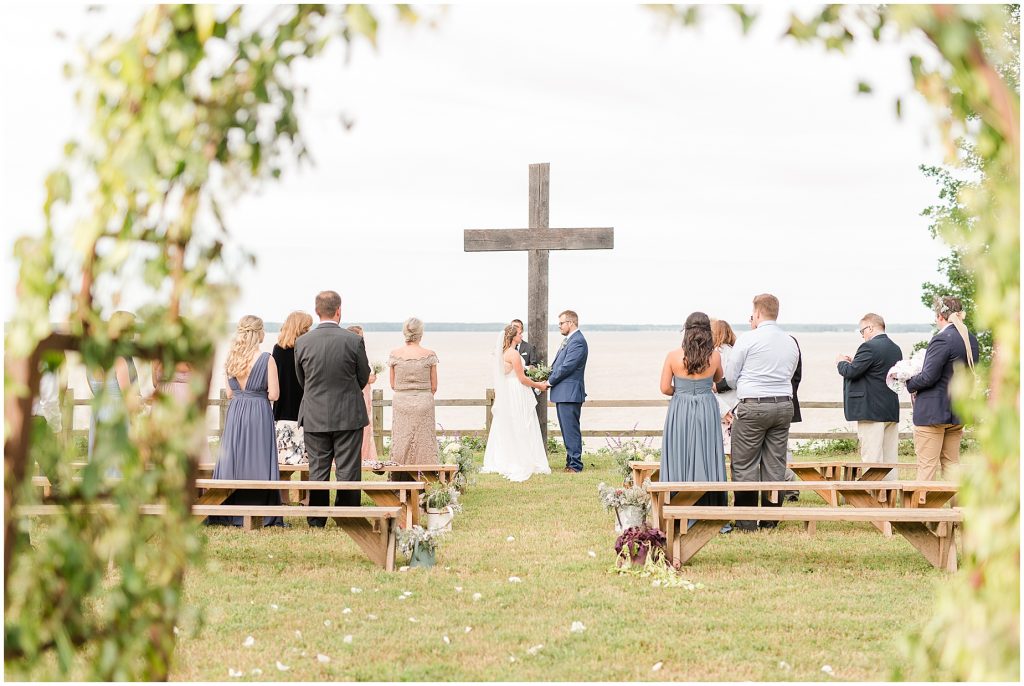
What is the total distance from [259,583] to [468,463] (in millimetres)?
4018

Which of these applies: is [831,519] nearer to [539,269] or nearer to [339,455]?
[339,455]

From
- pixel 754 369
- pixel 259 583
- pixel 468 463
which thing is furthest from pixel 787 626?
pixel 468 463

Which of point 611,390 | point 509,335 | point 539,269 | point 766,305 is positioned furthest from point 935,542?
point 611,390

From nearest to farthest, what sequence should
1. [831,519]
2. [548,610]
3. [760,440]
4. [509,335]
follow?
[548,610]
[831,519]
[760,440]
[509,335]


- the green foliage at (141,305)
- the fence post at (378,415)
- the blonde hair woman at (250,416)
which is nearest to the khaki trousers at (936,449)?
the blonde hair woman at (250,416)

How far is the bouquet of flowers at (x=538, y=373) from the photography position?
1240cm

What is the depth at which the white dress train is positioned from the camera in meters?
12.0

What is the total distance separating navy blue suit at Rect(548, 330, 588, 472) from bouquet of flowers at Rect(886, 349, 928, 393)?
396 cm

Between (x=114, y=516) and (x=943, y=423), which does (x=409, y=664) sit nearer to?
(x=114, y=516)

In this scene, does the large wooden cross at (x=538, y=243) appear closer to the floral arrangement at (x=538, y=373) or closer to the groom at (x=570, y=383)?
the floral arrangement at (x=538, y=373)

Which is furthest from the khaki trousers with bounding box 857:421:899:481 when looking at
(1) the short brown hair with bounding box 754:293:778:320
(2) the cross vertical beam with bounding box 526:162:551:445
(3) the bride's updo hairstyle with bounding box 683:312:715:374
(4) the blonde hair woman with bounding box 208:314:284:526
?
(4) the blonde hair woman with bounding box 208:314:284:526

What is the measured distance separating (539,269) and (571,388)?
178cm

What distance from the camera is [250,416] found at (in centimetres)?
826

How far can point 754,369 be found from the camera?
301 inches
